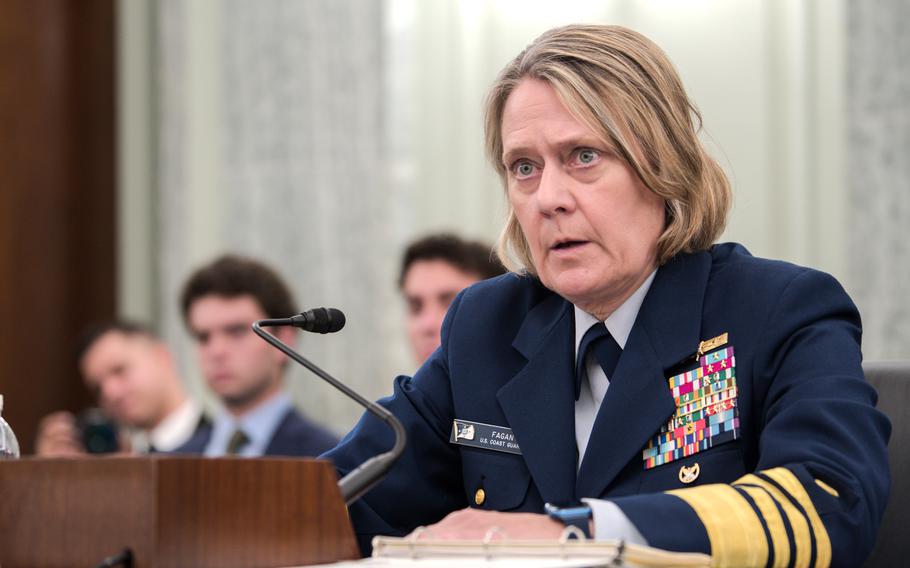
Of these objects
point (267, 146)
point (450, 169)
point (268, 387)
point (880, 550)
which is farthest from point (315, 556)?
point (267, 146)

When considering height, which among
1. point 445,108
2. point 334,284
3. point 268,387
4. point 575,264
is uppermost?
point 445,108

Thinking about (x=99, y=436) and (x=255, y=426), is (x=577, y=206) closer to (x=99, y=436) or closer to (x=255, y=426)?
(x=255, y=426)

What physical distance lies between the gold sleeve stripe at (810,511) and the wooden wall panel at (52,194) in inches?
165

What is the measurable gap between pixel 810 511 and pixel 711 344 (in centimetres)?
38

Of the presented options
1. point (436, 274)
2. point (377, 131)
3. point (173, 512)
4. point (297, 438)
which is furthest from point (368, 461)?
point (377, 131)

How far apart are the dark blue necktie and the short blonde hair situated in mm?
146

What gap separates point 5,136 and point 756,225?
3.04m

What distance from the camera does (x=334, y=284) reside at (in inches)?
183

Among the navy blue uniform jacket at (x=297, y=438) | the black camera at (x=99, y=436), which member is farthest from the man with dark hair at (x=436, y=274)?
the black camera at (x=99, y=436)

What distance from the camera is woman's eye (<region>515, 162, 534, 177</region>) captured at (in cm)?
187

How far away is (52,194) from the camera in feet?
17.3

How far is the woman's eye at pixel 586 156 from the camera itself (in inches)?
70.9

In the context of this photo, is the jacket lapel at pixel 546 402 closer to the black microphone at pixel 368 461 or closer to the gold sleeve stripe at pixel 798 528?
the black microphone at pixel 368 461

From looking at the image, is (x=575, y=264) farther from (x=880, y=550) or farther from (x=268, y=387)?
(x=268, y=387)
